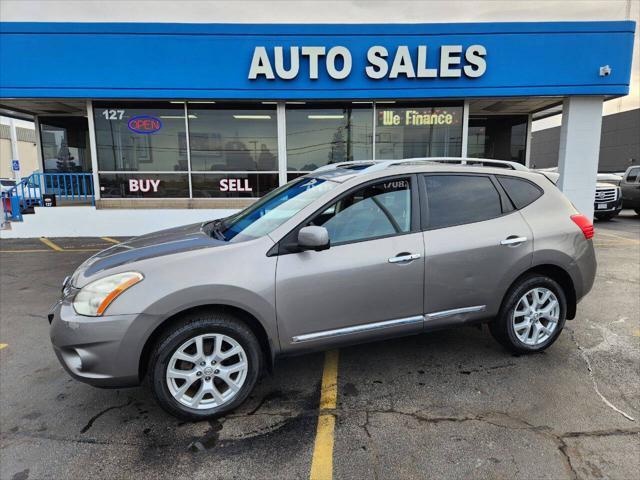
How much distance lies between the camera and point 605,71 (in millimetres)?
10414

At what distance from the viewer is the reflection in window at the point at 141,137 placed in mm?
11664

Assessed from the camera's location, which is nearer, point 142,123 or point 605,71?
point 605,71

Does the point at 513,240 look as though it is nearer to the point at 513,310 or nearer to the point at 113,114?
the point at 513,310

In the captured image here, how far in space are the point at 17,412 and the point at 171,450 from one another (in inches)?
51.7

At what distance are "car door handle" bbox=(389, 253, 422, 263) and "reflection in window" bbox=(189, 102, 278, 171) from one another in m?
9.02

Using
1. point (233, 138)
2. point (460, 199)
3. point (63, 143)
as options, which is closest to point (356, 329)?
point (460, 199)

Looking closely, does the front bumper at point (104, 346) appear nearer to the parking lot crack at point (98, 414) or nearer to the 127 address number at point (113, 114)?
the parking lot crack at point (98, 414)

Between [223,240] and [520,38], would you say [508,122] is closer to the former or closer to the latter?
[520,38]

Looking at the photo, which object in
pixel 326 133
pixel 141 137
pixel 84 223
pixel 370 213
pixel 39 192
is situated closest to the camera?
pixel 370 213

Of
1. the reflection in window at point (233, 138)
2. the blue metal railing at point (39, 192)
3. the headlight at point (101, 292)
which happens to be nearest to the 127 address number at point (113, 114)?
the blue metal railing at point (39, 192)

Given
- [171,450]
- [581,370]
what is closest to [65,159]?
[171,450]

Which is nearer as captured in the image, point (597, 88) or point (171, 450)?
point (171, 450)

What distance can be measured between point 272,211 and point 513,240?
204cm

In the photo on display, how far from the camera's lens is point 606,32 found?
10.4 metres
